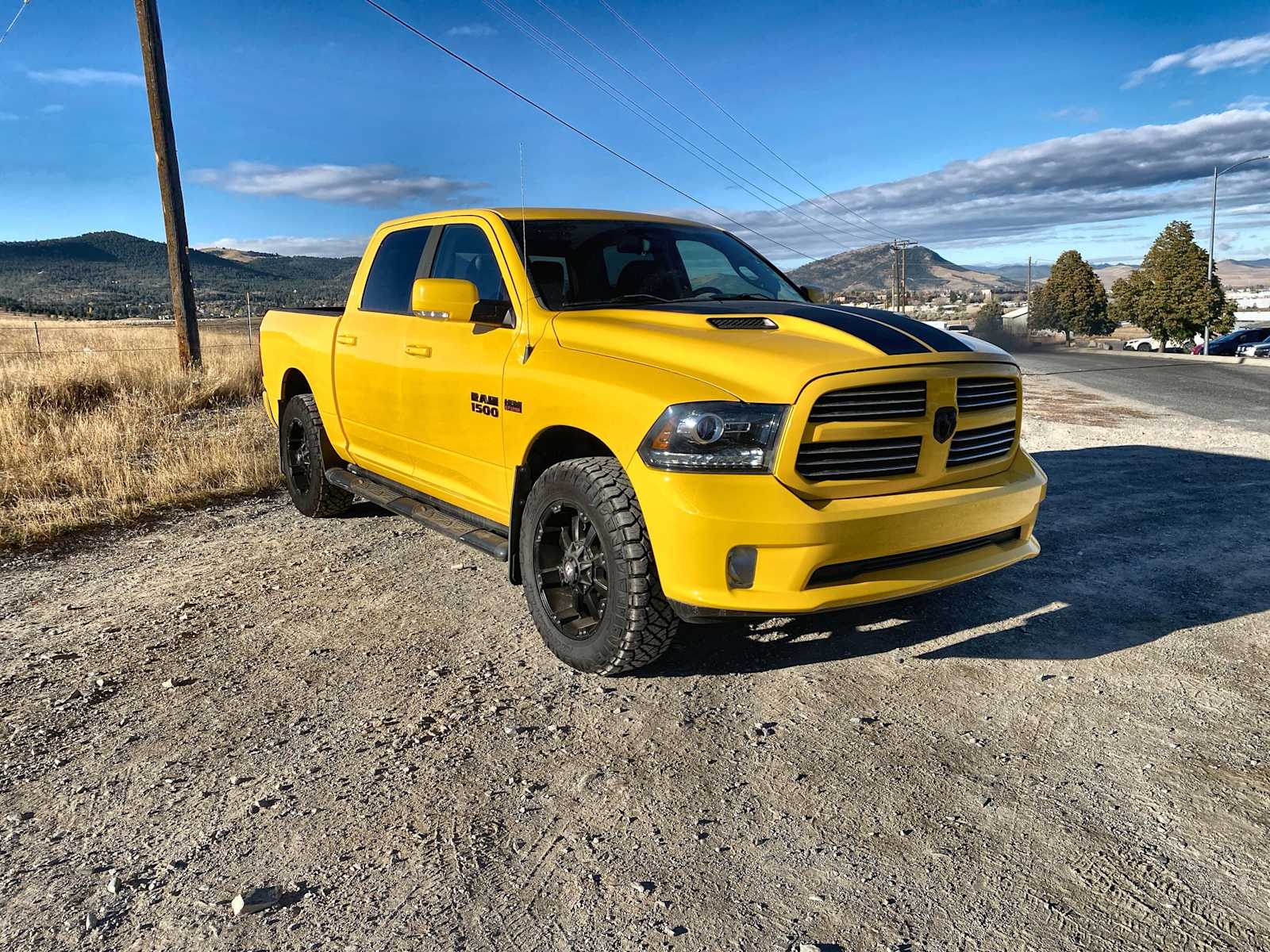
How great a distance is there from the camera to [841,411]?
10.1 feet

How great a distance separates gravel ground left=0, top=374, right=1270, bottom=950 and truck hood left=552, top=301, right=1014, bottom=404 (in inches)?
49.8

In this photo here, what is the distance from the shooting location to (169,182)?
12.4m

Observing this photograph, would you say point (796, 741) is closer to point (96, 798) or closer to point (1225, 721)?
point (1225, 721)

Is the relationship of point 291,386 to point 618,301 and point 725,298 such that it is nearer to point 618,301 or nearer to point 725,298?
point 618,301

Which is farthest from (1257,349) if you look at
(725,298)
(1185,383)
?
(725,298)

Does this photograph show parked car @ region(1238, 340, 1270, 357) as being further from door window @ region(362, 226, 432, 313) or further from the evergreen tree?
door window @ region(362, 226, 432, 313)

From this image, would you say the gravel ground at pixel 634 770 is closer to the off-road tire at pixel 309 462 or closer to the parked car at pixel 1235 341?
the off-road tire at pixel 309 462

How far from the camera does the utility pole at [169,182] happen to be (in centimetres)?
1197

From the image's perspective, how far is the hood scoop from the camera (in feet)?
11.8

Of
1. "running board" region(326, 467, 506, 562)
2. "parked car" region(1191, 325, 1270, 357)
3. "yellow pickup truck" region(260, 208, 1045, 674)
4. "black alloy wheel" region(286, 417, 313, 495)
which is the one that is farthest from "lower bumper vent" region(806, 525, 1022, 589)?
"parked car" region(1191, 325, 1270, 357)

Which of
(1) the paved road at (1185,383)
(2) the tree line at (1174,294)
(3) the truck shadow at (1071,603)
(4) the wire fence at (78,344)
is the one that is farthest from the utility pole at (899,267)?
(3) the truck shadow at (1071,603)

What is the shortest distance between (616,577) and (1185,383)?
56.9ft

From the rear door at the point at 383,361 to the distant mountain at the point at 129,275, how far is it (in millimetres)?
65430

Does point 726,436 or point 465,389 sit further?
point 465,389
